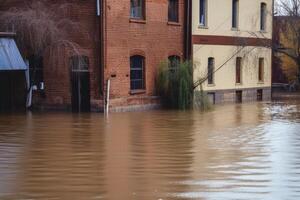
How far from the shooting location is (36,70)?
27078mm

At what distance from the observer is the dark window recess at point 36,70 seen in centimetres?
2681

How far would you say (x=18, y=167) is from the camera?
12312mm

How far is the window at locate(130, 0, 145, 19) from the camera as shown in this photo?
1088 inches

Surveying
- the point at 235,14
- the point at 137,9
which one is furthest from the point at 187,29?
the point at 235,14

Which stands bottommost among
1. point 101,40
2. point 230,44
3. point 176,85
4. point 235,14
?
point 176,85

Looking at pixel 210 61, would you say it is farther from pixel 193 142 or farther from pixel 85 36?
pixel 193 142

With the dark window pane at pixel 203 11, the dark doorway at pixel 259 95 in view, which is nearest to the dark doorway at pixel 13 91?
the dark window pane at pixel 203 11

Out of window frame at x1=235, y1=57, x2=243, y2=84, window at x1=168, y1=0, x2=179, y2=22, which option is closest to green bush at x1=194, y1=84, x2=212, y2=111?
window at x1=168, y1=0, x2=179, y2=22

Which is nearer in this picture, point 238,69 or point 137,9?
point 137,9

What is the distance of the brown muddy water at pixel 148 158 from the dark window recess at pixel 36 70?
361 centimetres

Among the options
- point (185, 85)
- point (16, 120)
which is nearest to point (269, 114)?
point (185, 85)

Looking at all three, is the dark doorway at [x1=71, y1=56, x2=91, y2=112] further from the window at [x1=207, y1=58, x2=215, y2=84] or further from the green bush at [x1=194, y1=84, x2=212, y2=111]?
the window at [x1=207, y1=58, x2=215, y2=84]

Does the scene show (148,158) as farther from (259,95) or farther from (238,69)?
(259,95)

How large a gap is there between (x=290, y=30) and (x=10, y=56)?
1022 inches
